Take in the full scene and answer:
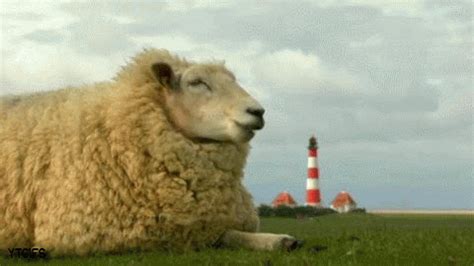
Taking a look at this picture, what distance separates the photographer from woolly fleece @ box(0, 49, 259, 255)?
988 centimetres

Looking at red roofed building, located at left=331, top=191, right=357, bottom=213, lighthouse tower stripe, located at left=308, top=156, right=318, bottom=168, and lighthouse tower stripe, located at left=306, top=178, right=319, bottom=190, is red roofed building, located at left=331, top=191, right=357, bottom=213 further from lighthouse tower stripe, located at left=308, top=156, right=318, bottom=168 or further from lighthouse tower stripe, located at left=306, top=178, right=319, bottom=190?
lighthouse tower stripe, located at left=308, top=156, right=318, bottom=168

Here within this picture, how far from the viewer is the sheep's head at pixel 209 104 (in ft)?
32.2

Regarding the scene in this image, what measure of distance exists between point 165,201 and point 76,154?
134cm

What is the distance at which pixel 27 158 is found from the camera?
10664mm

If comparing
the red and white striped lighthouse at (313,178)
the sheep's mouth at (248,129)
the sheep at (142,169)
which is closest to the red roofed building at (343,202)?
the red and white striped lighthouse at (313,178)

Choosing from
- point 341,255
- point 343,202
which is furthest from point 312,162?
point 341,255

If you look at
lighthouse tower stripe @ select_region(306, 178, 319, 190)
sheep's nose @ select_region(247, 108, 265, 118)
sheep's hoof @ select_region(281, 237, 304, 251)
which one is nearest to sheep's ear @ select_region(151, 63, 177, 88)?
sheep's nose @ select_region(247, 108, 265, 118)

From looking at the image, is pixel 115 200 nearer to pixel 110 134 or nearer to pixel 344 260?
pixel 110 134

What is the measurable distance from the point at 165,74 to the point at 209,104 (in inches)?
29.5

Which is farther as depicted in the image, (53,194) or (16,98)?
(16,98)

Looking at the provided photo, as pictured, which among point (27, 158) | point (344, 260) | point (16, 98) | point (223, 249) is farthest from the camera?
point (16, 98)

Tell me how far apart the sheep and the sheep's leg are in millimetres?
13

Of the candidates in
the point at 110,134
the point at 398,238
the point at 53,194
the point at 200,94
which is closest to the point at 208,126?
the point at 200,94

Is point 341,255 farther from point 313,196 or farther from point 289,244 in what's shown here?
point 313,196
